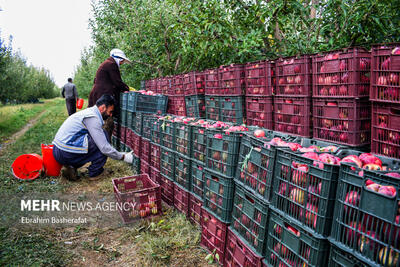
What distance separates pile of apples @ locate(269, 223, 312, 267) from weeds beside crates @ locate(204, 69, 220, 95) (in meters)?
2.81

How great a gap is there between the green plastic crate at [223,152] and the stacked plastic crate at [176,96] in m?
2.82

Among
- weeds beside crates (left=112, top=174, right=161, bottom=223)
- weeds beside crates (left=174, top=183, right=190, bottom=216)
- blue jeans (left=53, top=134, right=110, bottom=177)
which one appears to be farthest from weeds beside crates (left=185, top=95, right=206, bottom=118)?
blue jeans (left=53, top=134, right=110, bottom=177)

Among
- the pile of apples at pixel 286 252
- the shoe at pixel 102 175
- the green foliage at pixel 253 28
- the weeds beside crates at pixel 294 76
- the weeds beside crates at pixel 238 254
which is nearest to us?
the pile of apples at pixel 286 252

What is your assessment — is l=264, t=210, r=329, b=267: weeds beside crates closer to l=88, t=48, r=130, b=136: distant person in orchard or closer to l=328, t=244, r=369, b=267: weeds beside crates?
l=328, t=244, r=369, b=267: weeds beside crates

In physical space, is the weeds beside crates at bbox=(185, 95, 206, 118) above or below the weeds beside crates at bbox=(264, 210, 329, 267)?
above

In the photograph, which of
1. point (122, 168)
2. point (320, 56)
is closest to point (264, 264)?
point (320, 56)

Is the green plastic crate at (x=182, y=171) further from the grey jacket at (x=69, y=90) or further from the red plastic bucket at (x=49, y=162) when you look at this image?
the grey jacket at (x=69, y=90)

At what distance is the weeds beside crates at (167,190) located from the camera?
4308 mm

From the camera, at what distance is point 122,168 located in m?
6.36

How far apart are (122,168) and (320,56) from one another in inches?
190

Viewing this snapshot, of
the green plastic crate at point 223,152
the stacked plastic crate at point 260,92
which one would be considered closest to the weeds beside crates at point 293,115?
the stacked plastic crate at point 260,92

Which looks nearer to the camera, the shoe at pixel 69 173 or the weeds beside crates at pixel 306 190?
the weeds beside crates at pixel 306 190

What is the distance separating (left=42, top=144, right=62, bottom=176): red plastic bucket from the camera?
17.8ft

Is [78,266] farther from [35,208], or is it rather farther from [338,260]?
[338,260]
